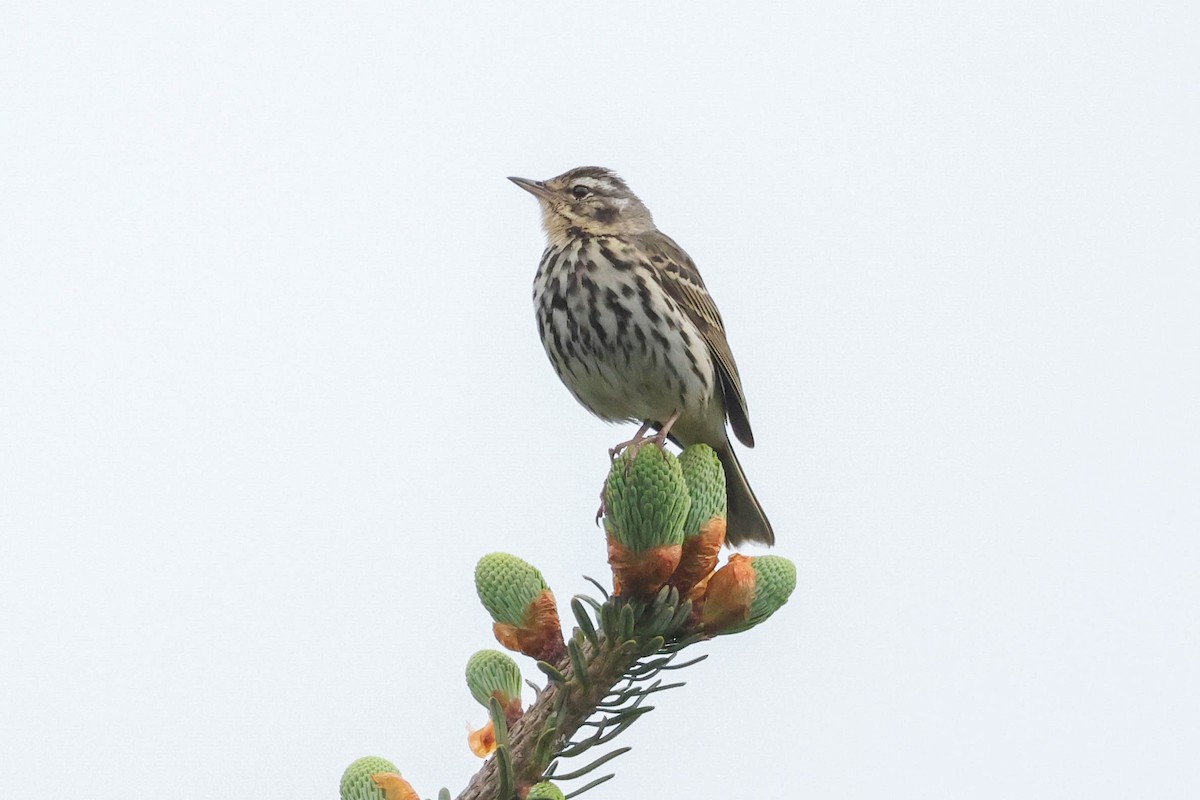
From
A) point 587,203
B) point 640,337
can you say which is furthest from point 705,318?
point 587,203

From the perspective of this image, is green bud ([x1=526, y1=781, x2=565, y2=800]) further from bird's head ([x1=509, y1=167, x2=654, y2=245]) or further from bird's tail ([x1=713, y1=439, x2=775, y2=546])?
bird's head ([x1=509, y1=167, x2=654, y2=245])

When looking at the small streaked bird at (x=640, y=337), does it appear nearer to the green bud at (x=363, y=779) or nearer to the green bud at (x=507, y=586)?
the green bud at (x=507, y=586)

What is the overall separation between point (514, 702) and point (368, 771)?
0.41 metres

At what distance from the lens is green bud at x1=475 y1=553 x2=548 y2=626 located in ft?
9.90

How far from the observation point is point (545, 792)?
2.56 m

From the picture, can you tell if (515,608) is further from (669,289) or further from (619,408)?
(669,289)

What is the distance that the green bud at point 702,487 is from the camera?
3273 mm

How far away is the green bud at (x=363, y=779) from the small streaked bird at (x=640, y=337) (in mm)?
3534

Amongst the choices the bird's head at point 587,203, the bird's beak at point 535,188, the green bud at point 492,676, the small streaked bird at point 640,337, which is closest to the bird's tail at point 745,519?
the small streaked bird at point 640,337

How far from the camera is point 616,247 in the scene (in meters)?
7.18

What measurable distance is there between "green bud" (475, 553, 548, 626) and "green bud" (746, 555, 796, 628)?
49 centimetres

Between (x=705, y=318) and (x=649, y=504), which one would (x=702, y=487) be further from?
(x=705, y=318)

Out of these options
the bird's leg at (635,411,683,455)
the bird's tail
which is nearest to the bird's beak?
the bird's leg at (635,411,683,455)

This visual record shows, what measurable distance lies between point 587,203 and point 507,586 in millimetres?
5031
